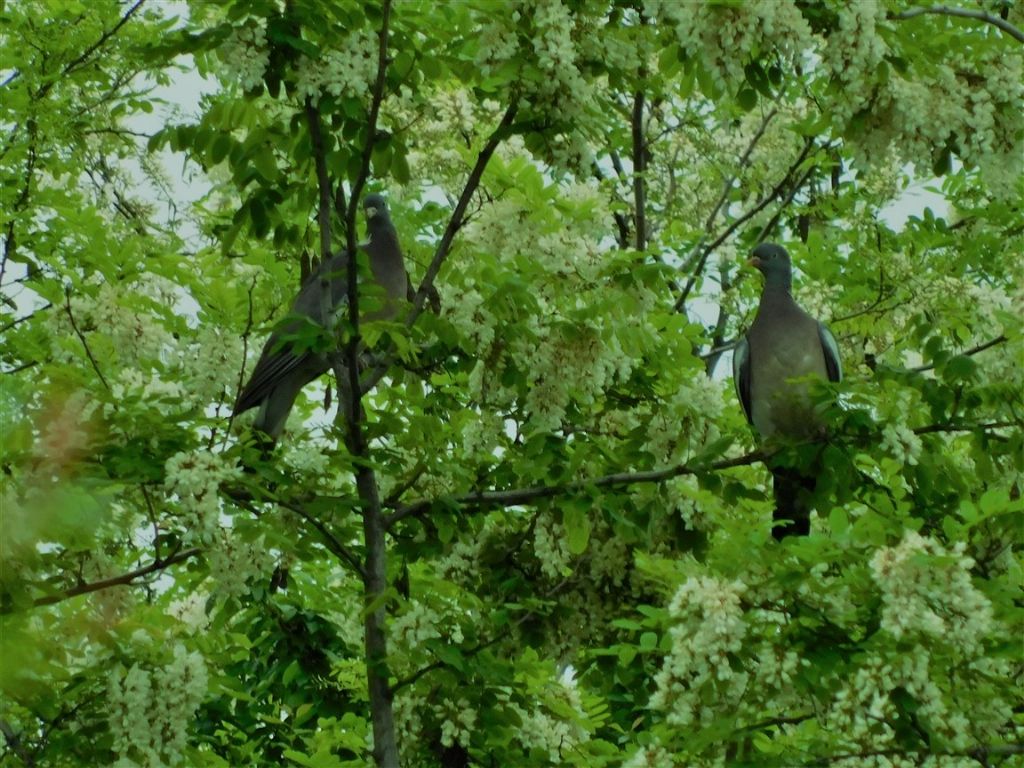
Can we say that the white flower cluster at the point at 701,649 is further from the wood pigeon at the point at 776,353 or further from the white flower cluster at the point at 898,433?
the wood pigeon at the point at 776,353

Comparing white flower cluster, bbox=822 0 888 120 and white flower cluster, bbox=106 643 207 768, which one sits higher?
white flower cluster, bbox=822 0 888 120

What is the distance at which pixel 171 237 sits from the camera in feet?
29.1

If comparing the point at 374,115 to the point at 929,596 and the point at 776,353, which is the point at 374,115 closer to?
the point at 929,596

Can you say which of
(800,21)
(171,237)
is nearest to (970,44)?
(800,21)

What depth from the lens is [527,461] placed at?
20.5ft

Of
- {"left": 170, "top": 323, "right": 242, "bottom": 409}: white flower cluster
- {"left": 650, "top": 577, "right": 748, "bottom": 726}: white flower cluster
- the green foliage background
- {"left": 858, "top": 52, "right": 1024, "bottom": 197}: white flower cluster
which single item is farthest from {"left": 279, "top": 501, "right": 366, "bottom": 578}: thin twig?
{"left": 858, "top": 52, "right": 1024, "bottom": 197}: white flower cluster

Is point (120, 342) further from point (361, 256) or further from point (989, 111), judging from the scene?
point (989, 111)

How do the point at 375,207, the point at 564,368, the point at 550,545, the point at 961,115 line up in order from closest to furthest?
1. the point at 961,115
2. the point at 564,368
3. the point at 550,545
4. the point at 375,207

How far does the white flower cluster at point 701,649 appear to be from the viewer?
468 centimetres

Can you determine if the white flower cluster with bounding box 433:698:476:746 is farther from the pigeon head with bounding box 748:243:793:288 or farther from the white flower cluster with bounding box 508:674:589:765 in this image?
the pigeon head with bounding box 748:243:793:288

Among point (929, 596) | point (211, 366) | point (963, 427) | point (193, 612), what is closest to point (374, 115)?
point (211, 366)

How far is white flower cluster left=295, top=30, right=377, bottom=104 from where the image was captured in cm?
550

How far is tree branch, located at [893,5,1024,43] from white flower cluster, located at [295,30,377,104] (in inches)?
75.3

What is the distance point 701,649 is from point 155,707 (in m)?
2.07
